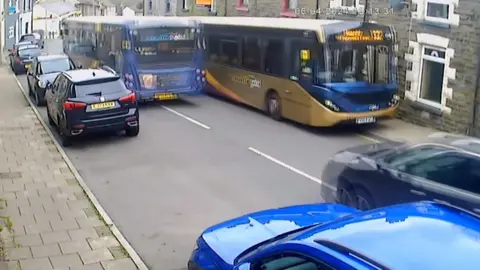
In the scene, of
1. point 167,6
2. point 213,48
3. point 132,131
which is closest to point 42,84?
point 213,48

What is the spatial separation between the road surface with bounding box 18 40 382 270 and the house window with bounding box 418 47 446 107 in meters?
2.59

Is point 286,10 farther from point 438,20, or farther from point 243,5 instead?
point 438,20

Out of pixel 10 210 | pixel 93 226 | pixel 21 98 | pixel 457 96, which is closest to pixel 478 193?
pixel 93 226

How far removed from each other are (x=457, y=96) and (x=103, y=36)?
1179cm

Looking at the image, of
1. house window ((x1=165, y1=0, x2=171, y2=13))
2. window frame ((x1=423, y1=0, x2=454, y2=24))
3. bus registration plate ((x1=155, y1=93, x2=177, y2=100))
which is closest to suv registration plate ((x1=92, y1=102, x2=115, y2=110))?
bus registration plate ((x1=155, y1=93, x2=177, y2=100))

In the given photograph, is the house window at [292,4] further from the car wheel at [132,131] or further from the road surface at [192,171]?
the car wheel at [132,131]

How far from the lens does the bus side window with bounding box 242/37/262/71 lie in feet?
62.8

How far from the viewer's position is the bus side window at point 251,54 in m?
19.2

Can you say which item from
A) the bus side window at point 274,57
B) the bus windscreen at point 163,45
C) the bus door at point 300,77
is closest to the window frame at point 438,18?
the bus door at point 300,77

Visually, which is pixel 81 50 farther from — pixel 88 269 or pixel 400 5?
pixel 88 269

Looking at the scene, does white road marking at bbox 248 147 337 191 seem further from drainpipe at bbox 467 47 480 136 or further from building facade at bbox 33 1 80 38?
building facade at bbox 33 1 80 38

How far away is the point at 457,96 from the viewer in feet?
54.5

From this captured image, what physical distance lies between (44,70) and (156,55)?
4.68 m

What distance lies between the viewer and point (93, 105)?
14969mm
